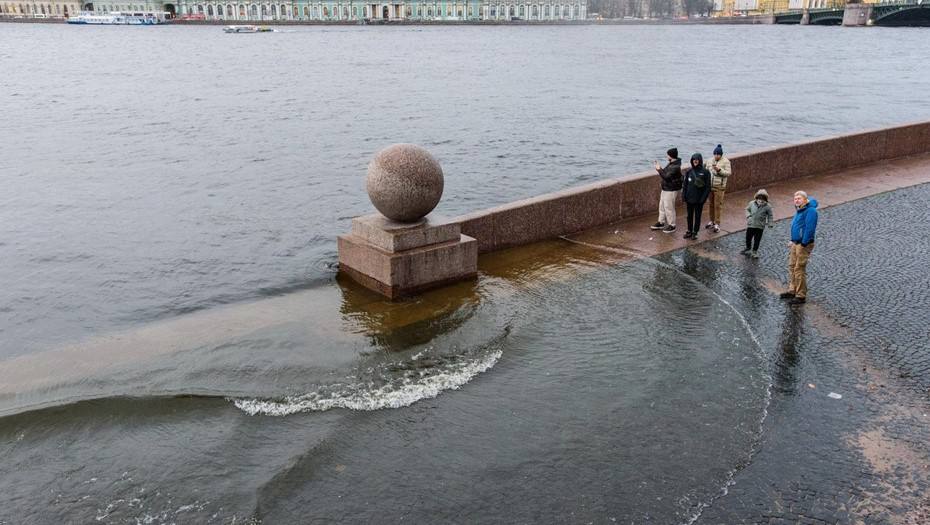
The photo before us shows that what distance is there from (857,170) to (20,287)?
14.0 meters

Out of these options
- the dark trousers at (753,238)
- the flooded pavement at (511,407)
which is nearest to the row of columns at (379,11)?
the dark trousers at (753,238)

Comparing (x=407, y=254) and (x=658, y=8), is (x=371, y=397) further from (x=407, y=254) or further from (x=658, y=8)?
(x=658, y=8)

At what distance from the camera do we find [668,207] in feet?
34.7

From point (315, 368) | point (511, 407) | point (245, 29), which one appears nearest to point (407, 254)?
point (315, 368)

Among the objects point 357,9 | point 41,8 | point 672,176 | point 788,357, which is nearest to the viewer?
point 788,357

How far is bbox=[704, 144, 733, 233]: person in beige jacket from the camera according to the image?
34.4ft

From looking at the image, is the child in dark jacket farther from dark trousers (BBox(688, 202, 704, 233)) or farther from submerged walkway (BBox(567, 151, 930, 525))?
dark trousers (BBox(688, 202, 704, 233))

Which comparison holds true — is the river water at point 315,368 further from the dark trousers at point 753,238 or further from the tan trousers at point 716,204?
the tan trousers at point 716,204

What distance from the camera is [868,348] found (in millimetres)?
7109

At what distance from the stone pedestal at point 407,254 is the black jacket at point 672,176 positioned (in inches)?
117

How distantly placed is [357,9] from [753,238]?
165 meters

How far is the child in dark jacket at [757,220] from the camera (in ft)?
30.8

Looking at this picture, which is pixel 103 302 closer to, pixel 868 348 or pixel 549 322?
pixel 549 322

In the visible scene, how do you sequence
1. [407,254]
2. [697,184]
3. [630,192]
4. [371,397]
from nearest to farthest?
[371,397] → [407,254] → [697,184] → [630,192]
